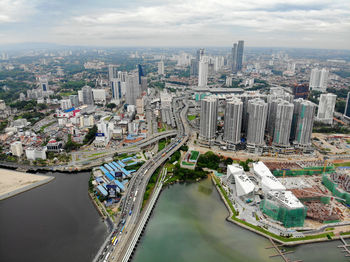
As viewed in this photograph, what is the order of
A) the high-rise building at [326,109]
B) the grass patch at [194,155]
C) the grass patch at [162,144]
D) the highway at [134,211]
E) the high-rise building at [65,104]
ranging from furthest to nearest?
the high-rise building at [65,104]
the high-rise building at [326,109]
the grass patch at [162,144]
the grass patch at [194,155]
the highway at [134,211]

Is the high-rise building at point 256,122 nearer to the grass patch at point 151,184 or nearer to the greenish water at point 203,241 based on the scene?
the greenish water at point 203,241

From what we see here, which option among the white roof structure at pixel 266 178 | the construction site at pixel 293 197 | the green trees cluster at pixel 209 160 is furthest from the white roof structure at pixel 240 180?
the green trees cluster at pixel 209 160

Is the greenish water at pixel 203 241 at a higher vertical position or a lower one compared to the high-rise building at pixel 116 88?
lower

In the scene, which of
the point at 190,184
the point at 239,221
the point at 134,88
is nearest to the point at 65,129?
the point at 134,88

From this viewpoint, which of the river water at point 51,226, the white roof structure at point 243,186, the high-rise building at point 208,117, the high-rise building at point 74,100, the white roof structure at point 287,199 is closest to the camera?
the river water at point 51,226

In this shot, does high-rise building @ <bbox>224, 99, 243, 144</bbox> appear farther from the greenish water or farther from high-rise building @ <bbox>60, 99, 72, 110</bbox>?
high-rise building @ <bbox>60, 99, 72, 110</bbox>

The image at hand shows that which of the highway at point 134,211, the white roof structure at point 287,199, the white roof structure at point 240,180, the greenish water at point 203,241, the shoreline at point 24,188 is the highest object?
the white roof structure at point 287,199

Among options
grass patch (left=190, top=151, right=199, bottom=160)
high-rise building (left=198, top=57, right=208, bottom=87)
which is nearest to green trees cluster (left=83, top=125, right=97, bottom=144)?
grass patch (left=190, top=151, right=199, bottom=160)

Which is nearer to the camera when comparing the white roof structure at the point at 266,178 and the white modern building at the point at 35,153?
the white roof structure at the point at 266,178
